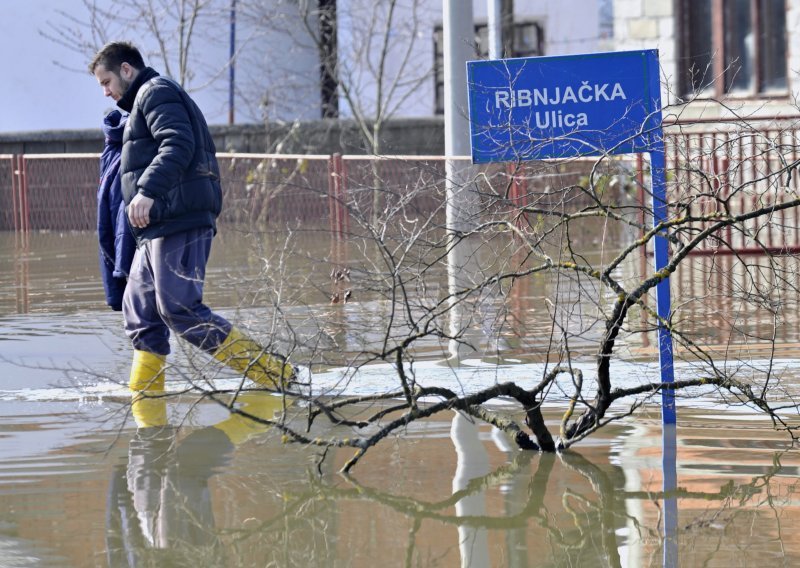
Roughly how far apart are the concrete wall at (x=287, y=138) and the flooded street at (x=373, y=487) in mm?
13959

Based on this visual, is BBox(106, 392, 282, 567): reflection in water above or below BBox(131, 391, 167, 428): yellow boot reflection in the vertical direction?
below

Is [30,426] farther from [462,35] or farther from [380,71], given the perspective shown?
[380,71]

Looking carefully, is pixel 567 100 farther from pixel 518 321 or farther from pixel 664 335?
pixel 664 335

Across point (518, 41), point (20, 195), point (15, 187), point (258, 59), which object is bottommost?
point (20, 195)

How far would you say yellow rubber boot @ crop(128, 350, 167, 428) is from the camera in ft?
21.8

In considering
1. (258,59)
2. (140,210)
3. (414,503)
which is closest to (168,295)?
(140,210)

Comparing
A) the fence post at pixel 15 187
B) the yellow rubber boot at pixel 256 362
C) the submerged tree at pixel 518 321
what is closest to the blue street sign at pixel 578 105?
the submerged tree at pixel 518 321

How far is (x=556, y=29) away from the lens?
24.3 m

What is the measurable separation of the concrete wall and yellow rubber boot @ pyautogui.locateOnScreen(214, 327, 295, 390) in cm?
1438

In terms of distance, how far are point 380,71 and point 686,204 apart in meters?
17.1

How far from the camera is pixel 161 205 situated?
268 inches

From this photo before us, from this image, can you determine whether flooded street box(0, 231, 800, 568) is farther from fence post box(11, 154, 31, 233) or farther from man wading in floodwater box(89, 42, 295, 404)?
fence post box(11, 154, 31, 233)

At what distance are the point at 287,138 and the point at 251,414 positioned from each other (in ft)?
47.8

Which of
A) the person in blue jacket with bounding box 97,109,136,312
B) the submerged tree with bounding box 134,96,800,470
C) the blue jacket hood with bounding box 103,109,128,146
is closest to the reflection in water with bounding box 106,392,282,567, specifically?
the submerged tree with bounding box 134,96,800,470
